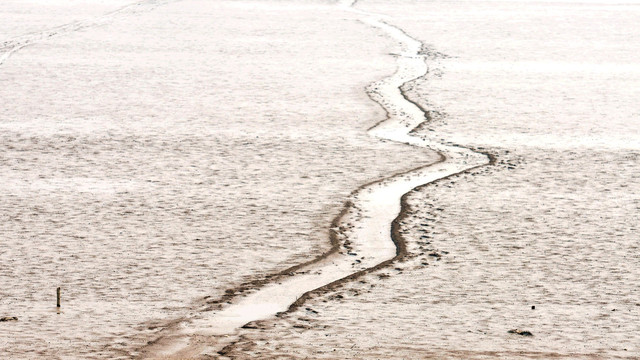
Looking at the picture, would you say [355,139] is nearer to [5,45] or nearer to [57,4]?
[5,45]

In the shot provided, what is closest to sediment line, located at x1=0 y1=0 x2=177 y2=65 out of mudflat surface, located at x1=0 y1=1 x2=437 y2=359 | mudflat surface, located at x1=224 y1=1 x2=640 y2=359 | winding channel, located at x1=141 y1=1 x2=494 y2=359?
mudflat surface, located at x1=0 y1=1 x2=437 y2=359

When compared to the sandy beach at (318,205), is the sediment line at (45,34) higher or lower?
higher

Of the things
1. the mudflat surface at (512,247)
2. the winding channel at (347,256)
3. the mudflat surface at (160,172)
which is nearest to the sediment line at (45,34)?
the mudflat surface at (160,172)

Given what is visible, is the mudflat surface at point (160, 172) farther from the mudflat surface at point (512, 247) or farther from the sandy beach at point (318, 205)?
Result: the mudflat surface at point (512, 247)

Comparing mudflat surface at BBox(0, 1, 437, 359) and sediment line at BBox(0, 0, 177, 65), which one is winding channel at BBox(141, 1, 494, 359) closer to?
mudflat surface at BBox(0, 1, 437, 359)

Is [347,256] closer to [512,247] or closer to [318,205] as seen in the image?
[512,247]

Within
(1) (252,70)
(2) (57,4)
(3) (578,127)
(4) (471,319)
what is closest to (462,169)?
(3) (578,127)

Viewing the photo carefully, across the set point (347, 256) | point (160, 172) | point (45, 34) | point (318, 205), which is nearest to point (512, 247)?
point (347, 256)
